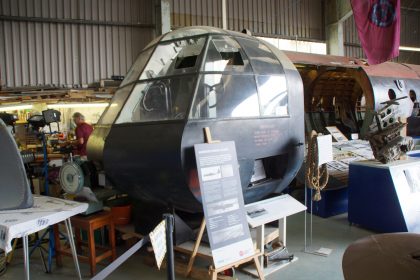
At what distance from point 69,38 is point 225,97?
8565mm

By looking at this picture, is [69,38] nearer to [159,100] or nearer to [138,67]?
[138,67]

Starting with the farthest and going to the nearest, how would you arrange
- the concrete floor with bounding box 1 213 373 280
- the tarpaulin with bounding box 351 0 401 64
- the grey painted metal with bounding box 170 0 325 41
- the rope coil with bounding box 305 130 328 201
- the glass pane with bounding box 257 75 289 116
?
the grey painted metal with bounding box 170 0 325 41
the tarpaulin with bounding box 351 0 401 64
the rope coil with bounding box 305 130 328 201
the glass pane with bounding box 257 75 289 116
the concrete floor with bounding box 1 213 373 280

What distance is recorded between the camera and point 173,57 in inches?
176

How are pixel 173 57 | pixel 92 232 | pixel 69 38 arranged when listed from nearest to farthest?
1. pixel 92 232
2. pixel 173 57
3. pixel 69 38

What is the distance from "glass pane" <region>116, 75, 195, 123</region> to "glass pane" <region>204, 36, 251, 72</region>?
35 centimetres

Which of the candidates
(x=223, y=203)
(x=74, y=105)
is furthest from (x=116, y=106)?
(x=74, y=105)

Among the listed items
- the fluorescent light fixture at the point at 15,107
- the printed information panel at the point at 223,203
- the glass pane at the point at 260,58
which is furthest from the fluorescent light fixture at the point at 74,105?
the printed information panel at the point at 223,203

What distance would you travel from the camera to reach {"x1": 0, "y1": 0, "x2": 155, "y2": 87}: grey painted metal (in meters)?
10.1

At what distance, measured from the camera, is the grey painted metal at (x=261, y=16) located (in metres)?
11.9

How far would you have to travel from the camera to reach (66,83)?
1072cm

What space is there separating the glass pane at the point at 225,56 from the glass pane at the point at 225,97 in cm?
14

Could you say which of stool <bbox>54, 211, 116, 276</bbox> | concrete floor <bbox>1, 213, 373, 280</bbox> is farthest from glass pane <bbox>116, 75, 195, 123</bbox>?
concrete floor <bbox>1, 213, 373, 280</bbox>

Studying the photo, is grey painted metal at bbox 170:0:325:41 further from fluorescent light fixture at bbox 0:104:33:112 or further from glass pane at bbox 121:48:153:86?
glass pane at bbox 121:48:153:86

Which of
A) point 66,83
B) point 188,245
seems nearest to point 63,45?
point 66,83
